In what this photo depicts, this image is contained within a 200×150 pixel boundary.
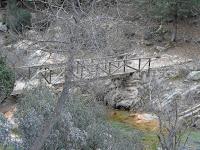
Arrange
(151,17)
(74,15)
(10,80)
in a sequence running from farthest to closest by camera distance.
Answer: (151,17) < (10,80) < (74,15)

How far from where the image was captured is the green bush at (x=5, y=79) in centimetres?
1886

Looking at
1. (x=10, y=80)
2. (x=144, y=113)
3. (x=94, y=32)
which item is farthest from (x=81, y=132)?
(x=144, y=113)

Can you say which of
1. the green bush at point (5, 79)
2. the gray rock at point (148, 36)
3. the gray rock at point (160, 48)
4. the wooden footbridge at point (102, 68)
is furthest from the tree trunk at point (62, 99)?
the gray rock at point (148, 36)

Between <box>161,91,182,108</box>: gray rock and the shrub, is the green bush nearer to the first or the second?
<box>161,91,182,108</box>: gray rock

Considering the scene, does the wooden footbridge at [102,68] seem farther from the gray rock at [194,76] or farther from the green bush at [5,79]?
the green bush at [5,79]

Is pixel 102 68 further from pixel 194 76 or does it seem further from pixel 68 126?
pixel 68 126

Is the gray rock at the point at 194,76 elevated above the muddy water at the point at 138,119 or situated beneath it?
elevated above

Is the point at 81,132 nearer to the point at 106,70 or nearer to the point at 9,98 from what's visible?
the point at 9,98

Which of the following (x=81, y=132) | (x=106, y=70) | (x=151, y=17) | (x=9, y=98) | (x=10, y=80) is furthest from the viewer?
(x=151, y=17)

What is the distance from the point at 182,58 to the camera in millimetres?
25500

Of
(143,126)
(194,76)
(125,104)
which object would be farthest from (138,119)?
(194,76)

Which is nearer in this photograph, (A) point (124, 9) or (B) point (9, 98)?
(B) point (9, 98)

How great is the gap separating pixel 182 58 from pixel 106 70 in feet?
13.3

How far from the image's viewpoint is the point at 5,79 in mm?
19047
